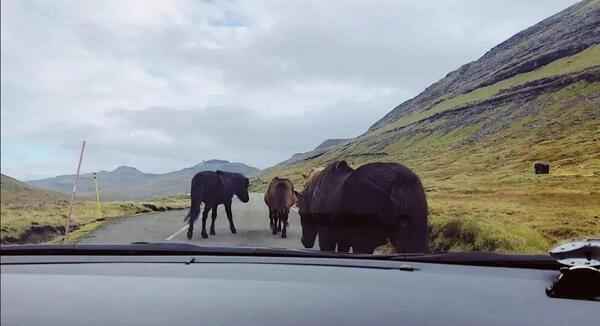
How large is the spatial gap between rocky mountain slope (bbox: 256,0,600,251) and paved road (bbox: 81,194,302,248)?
0.41 metres

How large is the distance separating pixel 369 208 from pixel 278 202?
3.27ft

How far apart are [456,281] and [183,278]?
105cm

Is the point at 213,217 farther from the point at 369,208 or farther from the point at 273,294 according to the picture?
the point at 273,294

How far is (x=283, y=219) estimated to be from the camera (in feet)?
20.1

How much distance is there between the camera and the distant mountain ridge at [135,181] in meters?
5.34

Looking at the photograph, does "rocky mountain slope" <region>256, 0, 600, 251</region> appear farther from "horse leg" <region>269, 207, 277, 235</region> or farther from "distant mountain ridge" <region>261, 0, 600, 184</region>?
"horse leg" <region>269, 207, 277, 235</region>

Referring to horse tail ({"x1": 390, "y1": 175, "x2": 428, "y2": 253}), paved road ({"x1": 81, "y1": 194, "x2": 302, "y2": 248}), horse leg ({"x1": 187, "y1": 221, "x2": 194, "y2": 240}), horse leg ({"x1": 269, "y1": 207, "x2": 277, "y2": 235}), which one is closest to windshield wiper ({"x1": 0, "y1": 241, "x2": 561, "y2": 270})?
paved road ({"x1": 81, "y1": 194, "x2": 302, "y2": 248})

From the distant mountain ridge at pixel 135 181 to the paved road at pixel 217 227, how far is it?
0.75 feet

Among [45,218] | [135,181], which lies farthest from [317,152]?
[45,218]

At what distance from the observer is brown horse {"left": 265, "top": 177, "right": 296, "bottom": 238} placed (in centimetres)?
Answer: 600

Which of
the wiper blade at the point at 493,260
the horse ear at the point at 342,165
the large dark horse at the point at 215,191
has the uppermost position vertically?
the horse ear at the point at 342,165

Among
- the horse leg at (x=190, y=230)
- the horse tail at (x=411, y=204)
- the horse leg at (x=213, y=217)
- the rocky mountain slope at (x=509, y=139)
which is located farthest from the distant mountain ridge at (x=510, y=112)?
the horse leg at (x=190, y=230)

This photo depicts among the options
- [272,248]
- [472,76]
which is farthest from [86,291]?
[472,76]

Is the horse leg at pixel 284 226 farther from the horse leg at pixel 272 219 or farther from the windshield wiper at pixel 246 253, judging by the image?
the windshield wiper at pixel 246 253
